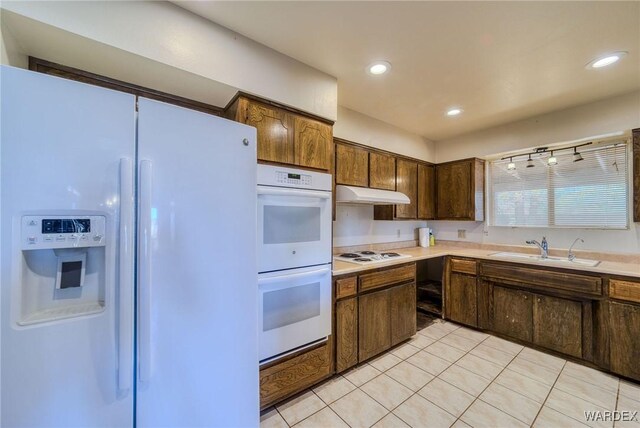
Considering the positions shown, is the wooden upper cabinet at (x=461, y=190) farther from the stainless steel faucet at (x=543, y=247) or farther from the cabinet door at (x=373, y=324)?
the cabinet door at (x=373, y=324)

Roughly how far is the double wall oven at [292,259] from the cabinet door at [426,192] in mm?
2028

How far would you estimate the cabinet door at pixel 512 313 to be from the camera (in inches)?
102

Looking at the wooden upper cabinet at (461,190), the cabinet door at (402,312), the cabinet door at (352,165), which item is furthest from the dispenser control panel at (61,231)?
the wooden upper cabinet at (461,190)

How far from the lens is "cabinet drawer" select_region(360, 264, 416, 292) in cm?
226

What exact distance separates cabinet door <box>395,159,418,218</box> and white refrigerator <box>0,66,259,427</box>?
2.45 metres

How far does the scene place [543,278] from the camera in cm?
249

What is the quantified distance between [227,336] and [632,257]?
12.2 ft

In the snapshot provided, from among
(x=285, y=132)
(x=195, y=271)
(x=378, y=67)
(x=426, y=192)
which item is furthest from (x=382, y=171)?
(x=195, y=271)

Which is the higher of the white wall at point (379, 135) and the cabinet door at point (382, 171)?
the white wall at point (379, 135)

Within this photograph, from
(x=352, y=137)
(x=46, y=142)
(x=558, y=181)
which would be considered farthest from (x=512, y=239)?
(x=46, y=142)

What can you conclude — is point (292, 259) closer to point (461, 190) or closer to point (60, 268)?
point (60, 268)

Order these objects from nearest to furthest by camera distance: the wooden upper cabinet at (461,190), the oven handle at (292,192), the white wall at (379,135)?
the oven handle at (292,192) → the white wall at (379,135) → the wooden upper cabinet at (461,190)

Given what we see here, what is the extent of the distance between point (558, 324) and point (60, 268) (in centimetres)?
365

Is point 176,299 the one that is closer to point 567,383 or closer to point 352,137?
point 352,137
